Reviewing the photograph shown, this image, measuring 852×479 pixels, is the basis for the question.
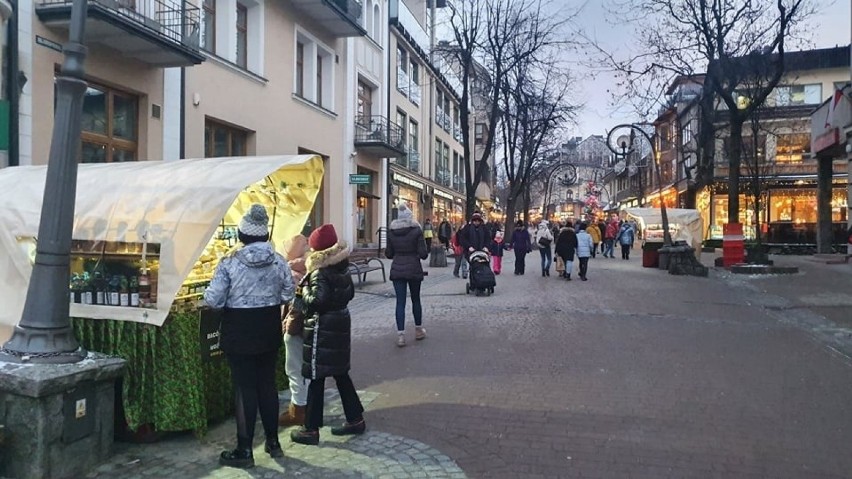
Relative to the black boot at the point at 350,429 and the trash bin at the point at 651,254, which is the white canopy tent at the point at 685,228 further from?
the black boot at the point at 350,429

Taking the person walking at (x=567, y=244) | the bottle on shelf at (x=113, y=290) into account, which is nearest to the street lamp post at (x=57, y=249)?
the bottle on shelf at (x=113, y=290)

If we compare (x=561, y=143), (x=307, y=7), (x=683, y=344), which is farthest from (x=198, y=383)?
(x=561, y=143)

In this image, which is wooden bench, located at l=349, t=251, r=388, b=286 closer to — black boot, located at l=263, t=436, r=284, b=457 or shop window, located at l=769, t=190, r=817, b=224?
black boot, located at l=263, t=436, r=284, b=457

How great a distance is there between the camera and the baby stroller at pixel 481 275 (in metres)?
13.2

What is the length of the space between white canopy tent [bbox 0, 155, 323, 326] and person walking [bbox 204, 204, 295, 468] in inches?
15.9

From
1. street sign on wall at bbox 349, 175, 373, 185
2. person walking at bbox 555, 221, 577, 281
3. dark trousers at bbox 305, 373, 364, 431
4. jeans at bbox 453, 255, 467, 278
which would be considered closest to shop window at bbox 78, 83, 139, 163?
jeans at bbox 453, 255, 467, 278

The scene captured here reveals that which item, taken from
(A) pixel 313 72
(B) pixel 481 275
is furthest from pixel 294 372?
(A) pixel 313 72

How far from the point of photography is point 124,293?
4551 mm

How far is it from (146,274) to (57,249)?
588mm

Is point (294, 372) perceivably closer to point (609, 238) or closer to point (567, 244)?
point (567, 244)

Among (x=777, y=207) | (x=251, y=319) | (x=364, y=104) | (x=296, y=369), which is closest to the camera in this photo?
(x=251, y=319)

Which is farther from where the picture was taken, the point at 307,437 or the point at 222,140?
the point at 222,140

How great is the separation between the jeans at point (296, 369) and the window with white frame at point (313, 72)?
52.5 feet

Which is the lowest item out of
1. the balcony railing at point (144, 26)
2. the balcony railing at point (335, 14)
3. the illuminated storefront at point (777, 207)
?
the illuminated storefront at point (777, 207)
